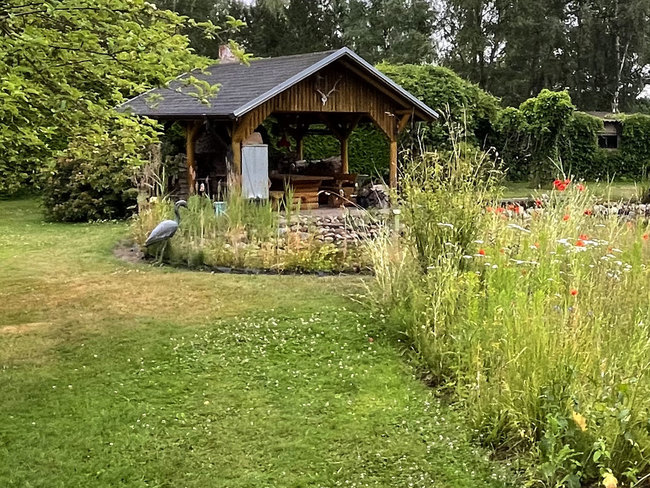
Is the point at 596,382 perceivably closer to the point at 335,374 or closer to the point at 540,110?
the point at 335,374

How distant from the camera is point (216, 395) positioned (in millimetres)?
4824

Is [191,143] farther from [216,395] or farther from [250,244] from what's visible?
[216,395]

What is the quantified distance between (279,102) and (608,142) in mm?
16358

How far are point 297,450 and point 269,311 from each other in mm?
2656

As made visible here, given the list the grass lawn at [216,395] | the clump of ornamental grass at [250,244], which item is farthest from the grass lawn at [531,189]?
the grass lawn at [216,395]

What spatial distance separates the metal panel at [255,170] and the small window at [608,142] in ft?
53.4

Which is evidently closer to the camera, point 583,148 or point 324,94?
point 324,94

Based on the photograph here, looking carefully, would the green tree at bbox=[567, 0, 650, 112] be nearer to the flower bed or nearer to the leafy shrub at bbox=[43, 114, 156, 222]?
the leafy shrub at bbox=[43, 114, 156, 222]

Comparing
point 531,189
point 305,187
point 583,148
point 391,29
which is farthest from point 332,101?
point 391,29

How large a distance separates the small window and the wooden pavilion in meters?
12.9

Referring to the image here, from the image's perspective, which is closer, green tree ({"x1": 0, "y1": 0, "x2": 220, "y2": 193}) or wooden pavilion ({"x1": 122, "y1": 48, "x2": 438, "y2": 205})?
green tree ({"x1": 0, "y1": 0, "x2": 220, "y2": 193})

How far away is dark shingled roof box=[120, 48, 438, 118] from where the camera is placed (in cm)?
1111

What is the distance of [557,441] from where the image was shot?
355cm

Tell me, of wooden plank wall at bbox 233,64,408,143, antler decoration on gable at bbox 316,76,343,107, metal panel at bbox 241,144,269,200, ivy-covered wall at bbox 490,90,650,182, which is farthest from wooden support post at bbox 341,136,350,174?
ivy-covered wall at bbox 490,90,650,182
